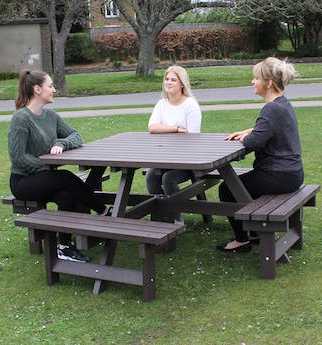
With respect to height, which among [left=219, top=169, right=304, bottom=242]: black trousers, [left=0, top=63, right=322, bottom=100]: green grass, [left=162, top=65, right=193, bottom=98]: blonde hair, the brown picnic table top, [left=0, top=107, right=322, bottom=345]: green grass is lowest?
[left=0, top=107, right=322, bottom=345]: green grass

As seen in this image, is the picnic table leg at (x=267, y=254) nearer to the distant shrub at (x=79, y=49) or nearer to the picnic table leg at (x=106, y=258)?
the picnic table leg at (x=106, y=258)

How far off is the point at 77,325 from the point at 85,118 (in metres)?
11.2

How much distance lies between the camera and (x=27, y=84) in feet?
17.5

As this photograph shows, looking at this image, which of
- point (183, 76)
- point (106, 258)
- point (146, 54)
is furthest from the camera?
point (146, 54)

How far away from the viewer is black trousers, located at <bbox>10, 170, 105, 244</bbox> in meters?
5.14

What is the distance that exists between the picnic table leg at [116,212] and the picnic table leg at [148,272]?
0.39 meters

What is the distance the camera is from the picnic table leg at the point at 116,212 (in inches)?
180

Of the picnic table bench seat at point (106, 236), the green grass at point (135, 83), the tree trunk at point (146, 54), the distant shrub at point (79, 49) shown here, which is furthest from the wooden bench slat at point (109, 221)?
the distant shrub at point (79, 49)

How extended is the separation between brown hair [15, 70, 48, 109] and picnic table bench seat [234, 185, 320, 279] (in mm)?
1961

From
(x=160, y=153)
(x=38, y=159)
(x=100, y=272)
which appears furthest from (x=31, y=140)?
(x=100, y=272)

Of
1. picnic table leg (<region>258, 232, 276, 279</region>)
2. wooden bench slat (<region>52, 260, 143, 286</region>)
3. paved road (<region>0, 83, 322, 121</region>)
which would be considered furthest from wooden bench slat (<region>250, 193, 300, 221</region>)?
paved road (<region>0, 83, 322, 121</region>)

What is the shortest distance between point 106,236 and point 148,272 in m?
0.36

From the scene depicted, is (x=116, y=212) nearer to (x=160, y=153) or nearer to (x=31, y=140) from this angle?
(x=160, y=153)

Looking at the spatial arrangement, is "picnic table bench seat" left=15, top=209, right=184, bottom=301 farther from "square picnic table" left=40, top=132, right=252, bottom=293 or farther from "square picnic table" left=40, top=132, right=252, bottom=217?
"square picnic table" left=40, top=132, right=252, bottom=217
